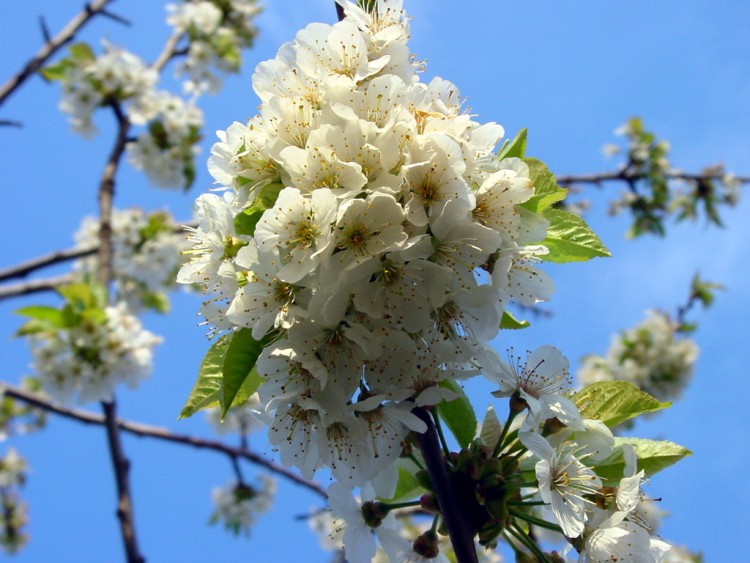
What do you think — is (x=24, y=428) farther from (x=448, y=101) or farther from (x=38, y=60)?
(x=448, y=101)

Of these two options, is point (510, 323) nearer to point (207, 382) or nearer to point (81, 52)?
point (207, 382)

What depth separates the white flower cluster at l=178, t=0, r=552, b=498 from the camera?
49.4 inches

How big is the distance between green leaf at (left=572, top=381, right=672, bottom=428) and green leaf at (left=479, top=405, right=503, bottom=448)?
208 mm

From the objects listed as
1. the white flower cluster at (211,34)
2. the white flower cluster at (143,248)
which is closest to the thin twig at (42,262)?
the white flower cluster at (143,248)

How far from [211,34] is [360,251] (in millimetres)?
7547

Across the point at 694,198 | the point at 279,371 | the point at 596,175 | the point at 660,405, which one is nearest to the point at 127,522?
the point at 279,371

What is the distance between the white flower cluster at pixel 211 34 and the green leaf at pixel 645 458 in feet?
24.3

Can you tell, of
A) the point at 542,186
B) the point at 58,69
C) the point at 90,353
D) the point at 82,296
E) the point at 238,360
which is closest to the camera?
the point at 238,360

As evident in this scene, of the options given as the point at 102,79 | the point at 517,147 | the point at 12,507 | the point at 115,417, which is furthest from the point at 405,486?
the point at 12,507

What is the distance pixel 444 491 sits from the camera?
1429 mm

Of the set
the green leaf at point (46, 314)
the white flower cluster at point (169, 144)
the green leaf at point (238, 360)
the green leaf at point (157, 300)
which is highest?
the white flower cluster at point (169, 144)

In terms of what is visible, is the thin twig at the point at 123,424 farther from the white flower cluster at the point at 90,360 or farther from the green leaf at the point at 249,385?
the green leaf at the point at 249,385

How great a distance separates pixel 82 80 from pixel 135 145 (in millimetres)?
841

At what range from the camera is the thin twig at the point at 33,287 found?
5.00 meters
